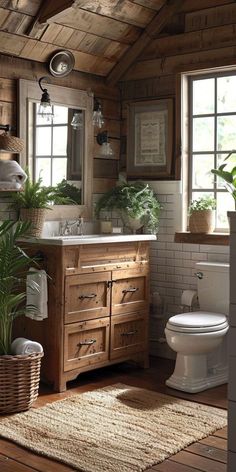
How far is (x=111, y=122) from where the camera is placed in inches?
208

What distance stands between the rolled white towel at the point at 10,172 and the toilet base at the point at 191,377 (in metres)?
1.63

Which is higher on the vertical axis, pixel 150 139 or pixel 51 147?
pixel 150 139

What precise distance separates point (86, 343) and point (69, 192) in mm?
1225

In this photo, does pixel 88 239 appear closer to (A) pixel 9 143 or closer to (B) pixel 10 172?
(B) pixel 10 172

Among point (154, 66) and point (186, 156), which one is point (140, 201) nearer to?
point (186, 156)

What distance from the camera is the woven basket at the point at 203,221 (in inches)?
182

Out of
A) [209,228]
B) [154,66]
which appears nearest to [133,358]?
[209,228]

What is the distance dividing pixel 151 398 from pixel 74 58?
2.54 meters

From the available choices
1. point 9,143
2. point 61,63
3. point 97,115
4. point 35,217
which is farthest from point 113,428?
point 61,63

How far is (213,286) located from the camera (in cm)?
453

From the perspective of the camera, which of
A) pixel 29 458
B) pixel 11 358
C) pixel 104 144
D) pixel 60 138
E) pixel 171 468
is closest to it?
pixel 171 468

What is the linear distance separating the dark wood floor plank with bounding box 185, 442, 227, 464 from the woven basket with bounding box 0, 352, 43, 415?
105 cm

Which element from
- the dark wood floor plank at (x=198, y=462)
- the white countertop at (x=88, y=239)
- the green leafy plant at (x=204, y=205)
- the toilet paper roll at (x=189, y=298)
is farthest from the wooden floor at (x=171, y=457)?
the green leafy plant at (x=204, y=205)

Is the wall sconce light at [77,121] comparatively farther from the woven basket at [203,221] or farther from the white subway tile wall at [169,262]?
the woven basket at [203,221]
